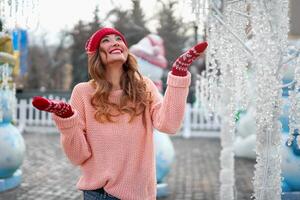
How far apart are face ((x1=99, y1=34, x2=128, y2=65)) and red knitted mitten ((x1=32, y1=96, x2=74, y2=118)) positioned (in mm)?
361

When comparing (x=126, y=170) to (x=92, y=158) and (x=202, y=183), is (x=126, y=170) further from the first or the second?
(x=202, y=183)

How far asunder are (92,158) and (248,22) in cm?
166

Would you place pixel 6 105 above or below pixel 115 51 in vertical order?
below

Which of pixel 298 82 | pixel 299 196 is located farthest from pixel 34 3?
pixel 299 196

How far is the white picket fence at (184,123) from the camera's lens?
1256 cm

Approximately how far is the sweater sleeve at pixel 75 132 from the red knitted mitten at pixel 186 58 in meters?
0.49

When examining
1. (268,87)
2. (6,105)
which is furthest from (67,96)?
(268,87)

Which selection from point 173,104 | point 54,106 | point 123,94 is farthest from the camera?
point 123,94

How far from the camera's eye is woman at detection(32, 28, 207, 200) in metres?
2.03

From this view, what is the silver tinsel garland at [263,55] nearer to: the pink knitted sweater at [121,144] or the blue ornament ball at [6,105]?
the pink knitted sweater at [121,144]

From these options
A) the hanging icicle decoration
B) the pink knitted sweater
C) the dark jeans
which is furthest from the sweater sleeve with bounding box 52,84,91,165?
the hanging icicle decoration

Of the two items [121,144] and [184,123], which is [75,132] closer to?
[121,144]

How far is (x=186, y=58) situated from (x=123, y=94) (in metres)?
0.37

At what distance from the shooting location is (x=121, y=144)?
2.07 metres
